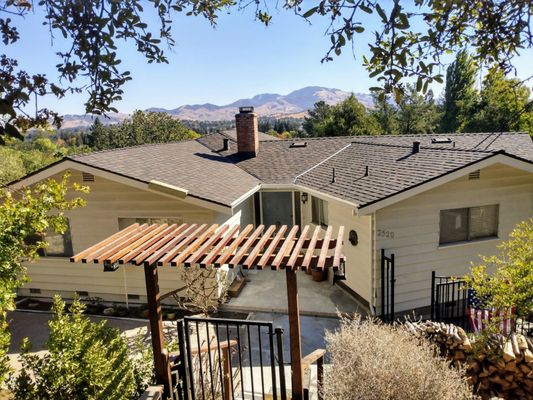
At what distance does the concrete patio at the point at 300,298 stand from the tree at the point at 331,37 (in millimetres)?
7509

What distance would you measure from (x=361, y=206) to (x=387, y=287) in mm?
2051

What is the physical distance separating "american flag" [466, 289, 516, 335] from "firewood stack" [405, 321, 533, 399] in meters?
0.37

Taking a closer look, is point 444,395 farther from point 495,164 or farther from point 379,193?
point 495,164

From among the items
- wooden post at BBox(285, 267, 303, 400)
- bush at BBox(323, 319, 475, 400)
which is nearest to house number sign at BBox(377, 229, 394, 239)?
bush at BBox(323, 319, 475, 400)

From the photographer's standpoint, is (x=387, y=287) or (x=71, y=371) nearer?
(x=71, y=371)

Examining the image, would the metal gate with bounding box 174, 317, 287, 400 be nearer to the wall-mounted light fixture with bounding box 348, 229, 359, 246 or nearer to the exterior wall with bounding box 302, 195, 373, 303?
the exterior wall with bounding box 302, 195, 373, 303

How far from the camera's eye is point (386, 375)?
4605 millimetres

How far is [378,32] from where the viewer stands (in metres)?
2.49

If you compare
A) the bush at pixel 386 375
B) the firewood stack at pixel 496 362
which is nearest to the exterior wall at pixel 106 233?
the bush at pixel 386 375

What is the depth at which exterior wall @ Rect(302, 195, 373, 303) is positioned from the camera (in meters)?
9.06

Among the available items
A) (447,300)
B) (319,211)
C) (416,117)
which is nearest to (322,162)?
(319,211)

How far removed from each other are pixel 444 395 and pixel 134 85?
4783 millimetres

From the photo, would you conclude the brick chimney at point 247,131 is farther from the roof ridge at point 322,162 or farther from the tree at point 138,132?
the tree at point 138,132

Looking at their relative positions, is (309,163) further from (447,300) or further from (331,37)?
(331,37)
